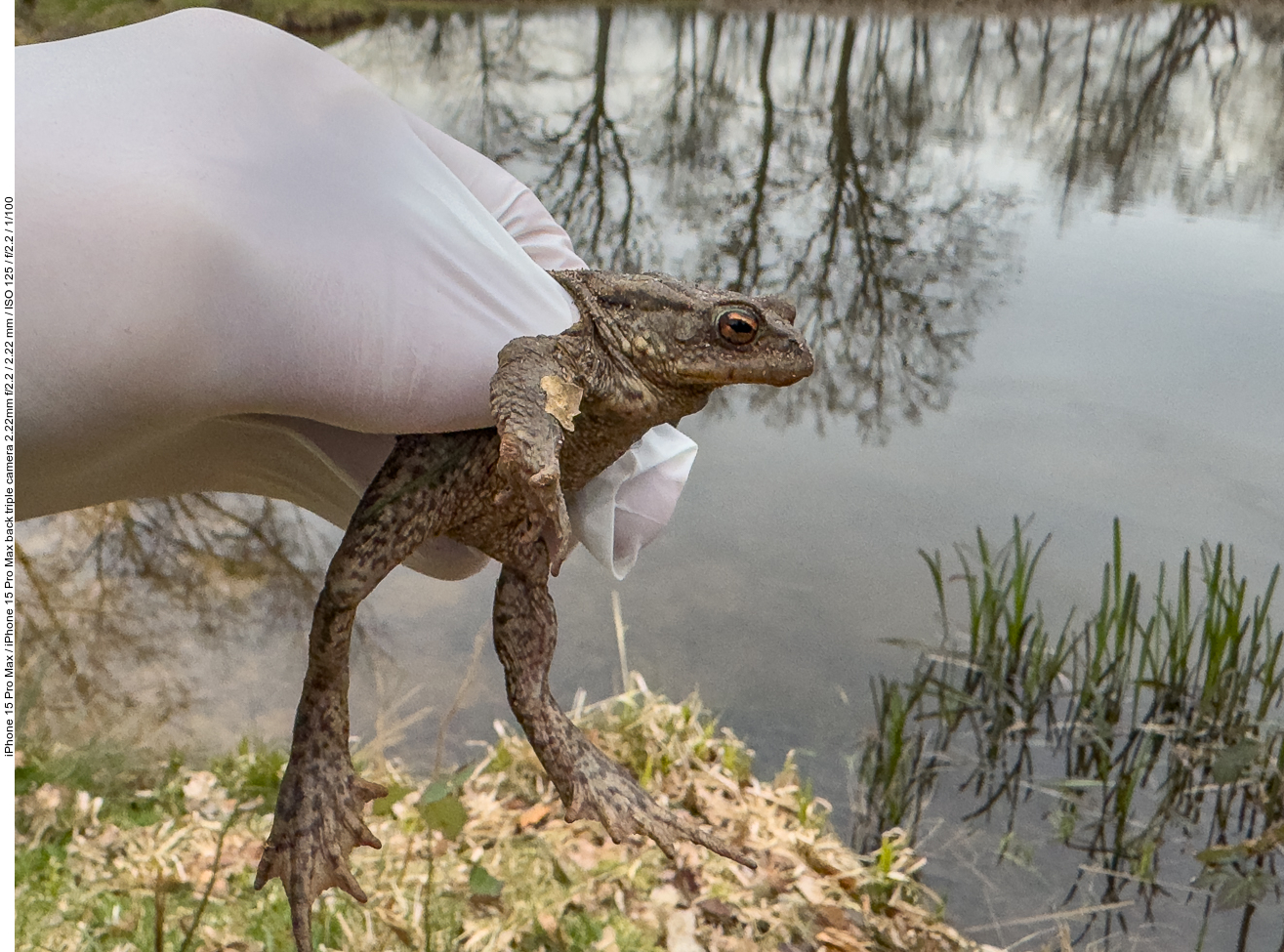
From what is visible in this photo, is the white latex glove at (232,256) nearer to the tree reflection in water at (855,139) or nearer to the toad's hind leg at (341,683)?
the toad's hind leg at (341,683)

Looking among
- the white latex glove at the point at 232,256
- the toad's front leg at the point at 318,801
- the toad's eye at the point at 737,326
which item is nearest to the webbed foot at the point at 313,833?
the toad's front leg at the point at 318,801

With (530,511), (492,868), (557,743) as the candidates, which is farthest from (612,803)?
(492,868)

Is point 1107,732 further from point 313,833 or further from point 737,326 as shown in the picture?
point 737,326

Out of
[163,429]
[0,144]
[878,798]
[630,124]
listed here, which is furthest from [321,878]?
[630,124]

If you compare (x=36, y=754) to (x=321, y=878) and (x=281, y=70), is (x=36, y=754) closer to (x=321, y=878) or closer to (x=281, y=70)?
(x=321, y=878)

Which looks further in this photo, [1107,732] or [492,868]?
[1107,732]
